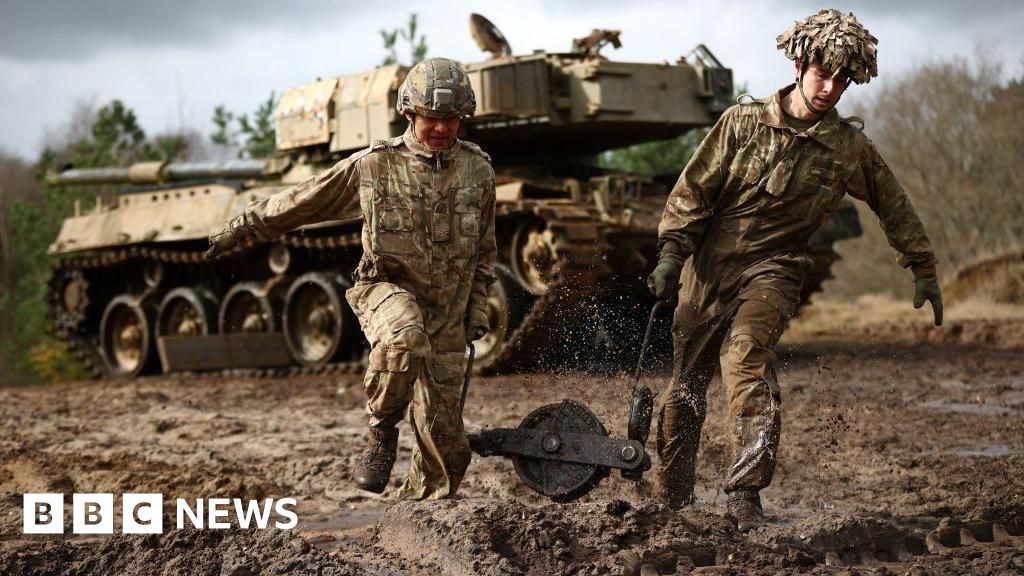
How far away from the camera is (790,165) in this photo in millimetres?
5660

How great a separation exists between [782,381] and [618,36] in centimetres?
432

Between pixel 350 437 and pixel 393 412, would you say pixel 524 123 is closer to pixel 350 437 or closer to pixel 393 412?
pixel 350 437

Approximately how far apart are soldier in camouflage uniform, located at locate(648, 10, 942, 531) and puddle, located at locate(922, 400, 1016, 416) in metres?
4.17

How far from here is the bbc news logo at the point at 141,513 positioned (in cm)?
611

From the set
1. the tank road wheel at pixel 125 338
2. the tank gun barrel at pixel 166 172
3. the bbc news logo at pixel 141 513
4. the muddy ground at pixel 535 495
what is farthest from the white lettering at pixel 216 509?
the tank road wheel at pixel 125 338

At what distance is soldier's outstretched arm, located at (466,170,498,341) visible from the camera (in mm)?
5820

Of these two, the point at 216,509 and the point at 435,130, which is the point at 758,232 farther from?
the point at 216,509

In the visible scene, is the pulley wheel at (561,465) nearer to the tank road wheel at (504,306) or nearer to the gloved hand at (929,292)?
the gloved hand at (929,292)

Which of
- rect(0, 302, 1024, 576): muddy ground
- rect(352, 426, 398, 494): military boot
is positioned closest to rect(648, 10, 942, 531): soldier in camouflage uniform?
rect(0, 302, 1024, 576): muddy ground

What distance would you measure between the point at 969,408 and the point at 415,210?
19.3 ft

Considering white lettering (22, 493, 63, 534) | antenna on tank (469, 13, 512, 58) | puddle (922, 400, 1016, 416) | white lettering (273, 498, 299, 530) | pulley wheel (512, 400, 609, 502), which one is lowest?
white lettering (273, 498, 299, 530)

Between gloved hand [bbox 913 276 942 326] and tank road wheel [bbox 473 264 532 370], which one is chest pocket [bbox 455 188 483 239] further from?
tank road wheel [bbox 473 264 532 370]

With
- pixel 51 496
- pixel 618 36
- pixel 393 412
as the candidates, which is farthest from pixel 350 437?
pixel 618 36

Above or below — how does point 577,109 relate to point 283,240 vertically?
above
